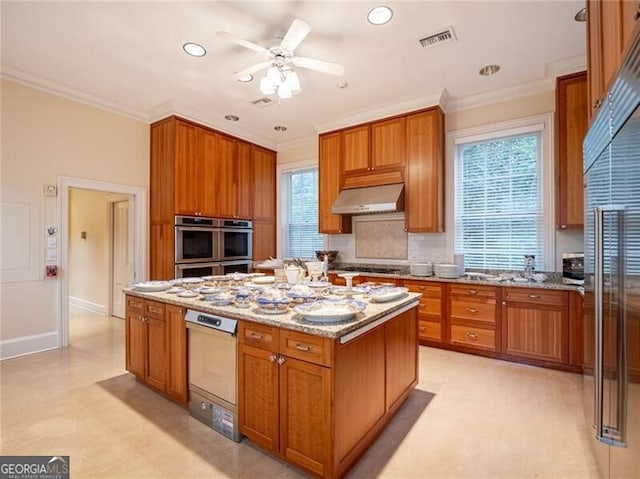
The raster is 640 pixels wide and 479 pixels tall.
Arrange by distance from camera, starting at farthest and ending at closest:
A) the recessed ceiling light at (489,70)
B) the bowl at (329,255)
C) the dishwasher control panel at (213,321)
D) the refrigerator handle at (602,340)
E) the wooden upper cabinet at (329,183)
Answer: the bowl at (329,255) < the wooden upper cabinet at (329,183) < the recessed ceiling light at (489,70) < the dishwasher control panel at (213,321) < the refrigerator handle at (602,340)

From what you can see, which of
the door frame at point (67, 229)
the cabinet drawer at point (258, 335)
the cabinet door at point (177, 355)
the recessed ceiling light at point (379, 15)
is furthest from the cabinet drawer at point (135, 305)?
the recessed ceiling light at point (379, 15)

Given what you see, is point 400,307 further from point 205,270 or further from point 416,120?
point 205,270

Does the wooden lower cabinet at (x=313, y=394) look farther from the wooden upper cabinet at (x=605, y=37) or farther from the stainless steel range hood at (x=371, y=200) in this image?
the stainless steel range hood at (x=371, y=200)

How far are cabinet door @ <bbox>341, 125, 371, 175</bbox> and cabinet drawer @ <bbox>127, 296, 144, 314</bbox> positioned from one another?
10.9ft

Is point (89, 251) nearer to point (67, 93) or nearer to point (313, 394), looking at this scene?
point (67, 93)

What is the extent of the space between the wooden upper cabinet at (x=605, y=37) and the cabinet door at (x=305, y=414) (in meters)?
1.97

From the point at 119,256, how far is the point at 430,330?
5.14 meters

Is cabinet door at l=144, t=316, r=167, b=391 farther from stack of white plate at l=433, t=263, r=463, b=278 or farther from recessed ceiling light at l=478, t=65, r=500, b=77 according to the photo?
recessed ceiling light at l=478, t=65, r=500, b=77

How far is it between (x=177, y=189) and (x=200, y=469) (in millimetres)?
3577

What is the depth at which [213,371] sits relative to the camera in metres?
2.20

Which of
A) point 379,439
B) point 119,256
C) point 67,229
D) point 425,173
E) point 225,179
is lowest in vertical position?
point 379,439

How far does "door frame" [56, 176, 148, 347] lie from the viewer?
155 inches

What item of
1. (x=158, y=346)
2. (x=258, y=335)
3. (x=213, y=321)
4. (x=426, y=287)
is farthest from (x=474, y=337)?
(x=158, y=346)

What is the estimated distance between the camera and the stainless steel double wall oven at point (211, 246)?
14.8 feet
